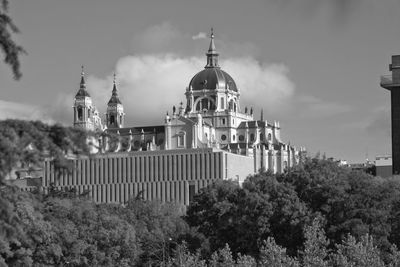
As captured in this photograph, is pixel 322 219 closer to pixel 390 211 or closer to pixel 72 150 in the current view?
pixel 390 211

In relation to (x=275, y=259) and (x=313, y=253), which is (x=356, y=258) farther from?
(x=275, y=259)

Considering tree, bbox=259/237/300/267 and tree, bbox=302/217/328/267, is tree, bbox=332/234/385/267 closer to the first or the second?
tree, bbox=302/217/328/267

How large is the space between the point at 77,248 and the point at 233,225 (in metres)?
12.6

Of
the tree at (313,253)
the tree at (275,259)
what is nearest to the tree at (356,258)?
the tree at (313,253)

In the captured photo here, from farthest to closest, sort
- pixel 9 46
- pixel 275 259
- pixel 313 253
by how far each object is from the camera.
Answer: pixel 313 253 → pixel 275 259 → pixel 9 46

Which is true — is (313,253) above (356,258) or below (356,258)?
above

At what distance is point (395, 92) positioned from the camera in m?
151

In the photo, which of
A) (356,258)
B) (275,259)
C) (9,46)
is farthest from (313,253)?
(9,46)

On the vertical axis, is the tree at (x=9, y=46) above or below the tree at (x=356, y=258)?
above

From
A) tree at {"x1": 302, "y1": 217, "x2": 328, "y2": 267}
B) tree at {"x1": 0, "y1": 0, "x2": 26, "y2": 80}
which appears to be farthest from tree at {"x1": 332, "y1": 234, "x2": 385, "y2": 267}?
tree at {"x1": 0, "y1": 0, "x2": 26, "y2": 80}

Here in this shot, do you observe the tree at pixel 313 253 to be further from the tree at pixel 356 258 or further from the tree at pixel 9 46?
the tree at pixel 9 46

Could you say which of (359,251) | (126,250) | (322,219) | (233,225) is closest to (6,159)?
(359,251)

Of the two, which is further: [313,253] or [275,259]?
[313,253]

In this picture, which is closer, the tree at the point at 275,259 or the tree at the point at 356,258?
the tree at the point at 356,258
